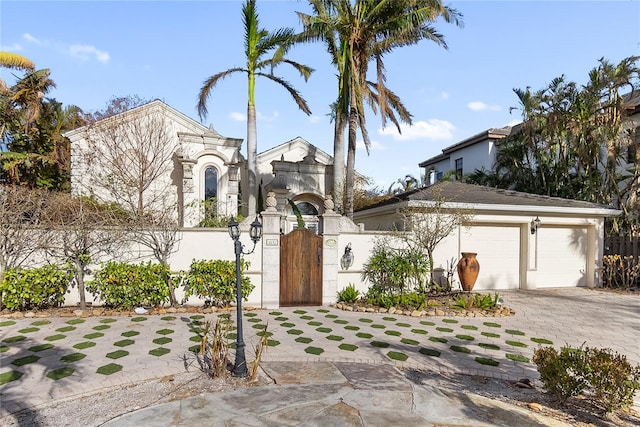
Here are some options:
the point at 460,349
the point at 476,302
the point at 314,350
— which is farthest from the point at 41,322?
the point at 476,302

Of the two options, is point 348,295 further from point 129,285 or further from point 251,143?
point 251,143

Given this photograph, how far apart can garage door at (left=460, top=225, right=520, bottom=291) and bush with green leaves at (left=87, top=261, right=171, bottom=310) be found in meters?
9.21

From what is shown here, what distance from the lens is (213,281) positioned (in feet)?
27.9

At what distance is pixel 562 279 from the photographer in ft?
39.6

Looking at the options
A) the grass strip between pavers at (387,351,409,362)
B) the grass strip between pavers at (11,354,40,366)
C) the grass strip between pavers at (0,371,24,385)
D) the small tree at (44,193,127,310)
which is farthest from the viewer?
the small tree at (44,193,127,310)

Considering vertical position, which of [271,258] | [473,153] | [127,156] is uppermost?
[473,153]

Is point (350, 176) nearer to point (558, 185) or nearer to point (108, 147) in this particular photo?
point (108, 147)

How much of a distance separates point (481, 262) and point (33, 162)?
19514mm

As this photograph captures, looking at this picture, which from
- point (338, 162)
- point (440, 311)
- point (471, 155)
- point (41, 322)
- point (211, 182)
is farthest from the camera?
point (471, 155)

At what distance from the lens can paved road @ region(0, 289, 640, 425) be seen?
4668 mm

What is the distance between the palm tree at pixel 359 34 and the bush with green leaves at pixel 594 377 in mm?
8192

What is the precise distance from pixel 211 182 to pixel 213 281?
8938mm

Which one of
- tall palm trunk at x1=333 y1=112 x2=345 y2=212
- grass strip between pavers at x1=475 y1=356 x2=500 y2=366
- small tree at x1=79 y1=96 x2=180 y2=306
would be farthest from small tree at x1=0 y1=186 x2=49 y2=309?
grass strip between pavers at x1=475 y1=356 x2=500 y2=366

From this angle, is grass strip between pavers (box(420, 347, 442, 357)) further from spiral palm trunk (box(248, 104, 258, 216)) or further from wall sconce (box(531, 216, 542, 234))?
spiral palm trunk (box(248, 104, 258, 216))
